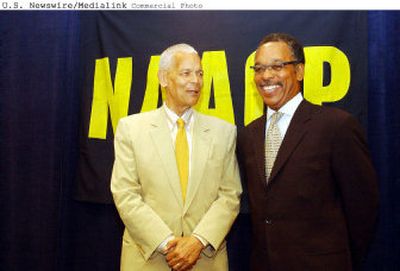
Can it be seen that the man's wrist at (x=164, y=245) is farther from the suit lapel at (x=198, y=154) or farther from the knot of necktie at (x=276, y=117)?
the knot of necktie at (x=276, y=117)

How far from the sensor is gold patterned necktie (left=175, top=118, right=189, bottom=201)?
188 cm

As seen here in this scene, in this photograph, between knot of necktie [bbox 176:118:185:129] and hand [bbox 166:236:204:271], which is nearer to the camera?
hand [bbox 166:236:204:271]

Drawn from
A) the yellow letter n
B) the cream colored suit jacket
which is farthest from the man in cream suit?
the yellow letter n

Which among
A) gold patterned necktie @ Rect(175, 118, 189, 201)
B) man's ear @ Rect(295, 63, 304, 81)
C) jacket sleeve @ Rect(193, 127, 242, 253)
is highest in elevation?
man's ear @ Rect(295, 63, 304, 81)

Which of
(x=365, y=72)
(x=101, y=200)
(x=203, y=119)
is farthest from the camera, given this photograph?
(x=101, y=200)

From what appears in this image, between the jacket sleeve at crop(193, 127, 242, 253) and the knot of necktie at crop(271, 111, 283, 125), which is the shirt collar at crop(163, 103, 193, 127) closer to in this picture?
the jacket sleeve at crop(193, 127, 242, 253)

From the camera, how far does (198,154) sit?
1.90 m

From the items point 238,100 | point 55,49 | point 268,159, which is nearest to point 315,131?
point 268,159

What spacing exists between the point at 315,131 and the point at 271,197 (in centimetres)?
31

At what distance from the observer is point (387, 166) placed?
2.53m

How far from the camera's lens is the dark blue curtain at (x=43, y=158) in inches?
110

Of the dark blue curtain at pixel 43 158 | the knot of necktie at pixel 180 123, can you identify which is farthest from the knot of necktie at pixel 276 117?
the dark blue curtain at pixel 43 158

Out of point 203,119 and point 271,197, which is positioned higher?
point 203,119

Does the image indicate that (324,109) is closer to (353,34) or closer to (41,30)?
(353,34)
